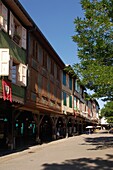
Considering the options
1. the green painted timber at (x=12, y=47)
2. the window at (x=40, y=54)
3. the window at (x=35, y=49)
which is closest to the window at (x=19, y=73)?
the green painted timber at (x=12, y=47)

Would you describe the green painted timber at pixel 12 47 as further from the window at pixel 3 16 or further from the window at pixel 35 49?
the window at pixel 35 49

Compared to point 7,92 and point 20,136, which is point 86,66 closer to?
point 7,92

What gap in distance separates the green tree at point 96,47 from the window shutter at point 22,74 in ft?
10.6

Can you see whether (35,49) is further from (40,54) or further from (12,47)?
(12,47)

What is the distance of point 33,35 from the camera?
23.2 m

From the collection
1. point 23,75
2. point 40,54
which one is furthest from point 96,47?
point 40,54

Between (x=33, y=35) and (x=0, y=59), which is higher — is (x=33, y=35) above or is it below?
above

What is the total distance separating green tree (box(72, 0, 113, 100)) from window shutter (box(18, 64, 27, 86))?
127 inches

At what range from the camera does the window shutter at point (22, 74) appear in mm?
18998

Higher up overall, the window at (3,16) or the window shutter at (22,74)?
the window at (3,16)

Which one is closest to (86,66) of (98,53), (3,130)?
(98,53)

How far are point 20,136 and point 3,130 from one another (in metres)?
4.13

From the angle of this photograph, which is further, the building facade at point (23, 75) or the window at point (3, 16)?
the building facade at point (23, 75)

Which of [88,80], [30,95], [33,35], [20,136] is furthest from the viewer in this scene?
[20,136]
